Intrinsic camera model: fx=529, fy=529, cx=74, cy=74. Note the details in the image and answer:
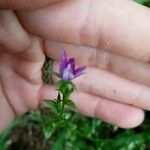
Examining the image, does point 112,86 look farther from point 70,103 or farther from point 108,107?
Result: point 70,103

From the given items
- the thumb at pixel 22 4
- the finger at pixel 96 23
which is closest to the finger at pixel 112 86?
the finger at pixel 96 23

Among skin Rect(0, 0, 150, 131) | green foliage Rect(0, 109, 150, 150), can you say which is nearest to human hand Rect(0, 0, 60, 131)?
skin Rect(0, 0, 150, 131)

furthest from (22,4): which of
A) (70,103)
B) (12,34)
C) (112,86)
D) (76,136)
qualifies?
(76,136)

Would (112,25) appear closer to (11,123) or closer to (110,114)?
(110,114)

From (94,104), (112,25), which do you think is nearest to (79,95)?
(94,104)

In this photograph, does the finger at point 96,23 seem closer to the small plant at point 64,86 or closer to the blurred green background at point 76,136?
the small plant at point 64,86

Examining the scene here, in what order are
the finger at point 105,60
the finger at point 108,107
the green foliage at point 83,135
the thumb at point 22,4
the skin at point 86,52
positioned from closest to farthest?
1. the thumb at point 22,4
2. the skin at point 86,52
3. the finger at point 105,60
4. the finger at point 108,107
5. the green foliage at point 83,135
